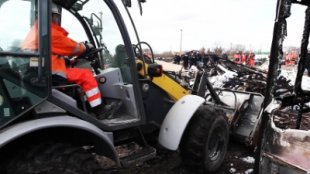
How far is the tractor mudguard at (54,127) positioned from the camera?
7.83 ft

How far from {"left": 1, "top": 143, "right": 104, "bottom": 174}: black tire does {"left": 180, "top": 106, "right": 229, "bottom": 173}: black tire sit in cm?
165

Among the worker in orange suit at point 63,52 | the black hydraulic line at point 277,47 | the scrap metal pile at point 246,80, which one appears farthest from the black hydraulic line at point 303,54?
the scrap metal pile at point 246,80

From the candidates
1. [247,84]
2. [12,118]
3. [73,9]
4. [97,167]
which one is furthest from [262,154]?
[247,84]

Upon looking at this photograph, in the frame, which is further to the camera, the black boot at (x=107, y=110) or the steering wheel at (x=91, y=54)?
the steering wheel at (x=91, y=54)

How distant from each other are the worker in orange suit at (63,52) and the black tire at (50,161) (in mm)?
651

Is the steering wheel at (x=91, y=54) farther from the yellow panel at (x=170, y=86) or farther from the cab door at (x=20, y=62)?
the cab door at (x=20, y=62)

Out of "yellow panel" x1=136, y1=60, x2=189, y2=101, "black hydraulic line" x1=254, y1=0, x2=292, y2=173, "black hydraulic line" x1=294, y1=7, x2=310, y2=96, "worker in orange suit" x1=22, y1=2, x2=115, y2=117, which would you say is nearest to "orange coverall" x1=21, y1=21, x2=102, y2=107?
"worker in orange suit" x1=22, y1=2, x2=115, y2=117

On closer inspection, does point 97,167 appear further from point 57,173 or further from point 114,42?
point 114,42

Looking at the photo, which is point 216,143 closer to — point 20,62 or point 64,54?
point 64,54

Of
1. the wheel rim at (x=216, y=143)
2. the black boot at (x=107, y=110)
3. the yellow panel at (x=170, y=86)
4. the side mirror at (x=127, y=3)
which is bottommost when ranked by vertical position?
the wheel rim at (x=216, y=143)

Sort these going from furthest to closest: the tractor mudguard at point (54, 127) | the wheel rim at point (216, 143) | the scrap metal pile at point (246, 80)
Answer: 1. the scrap metal pile at point (246, 80)
2. the wheel rim at point (216, 143)
3. the tractor mudguard at point (54, 127)

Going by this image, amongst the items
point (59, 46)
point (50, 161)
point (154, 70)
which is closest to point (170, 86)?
point (154, 70)

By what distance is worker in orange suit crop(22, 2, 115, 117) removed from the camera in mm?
2658

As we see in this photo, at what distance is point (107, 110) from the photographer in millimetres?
3609
